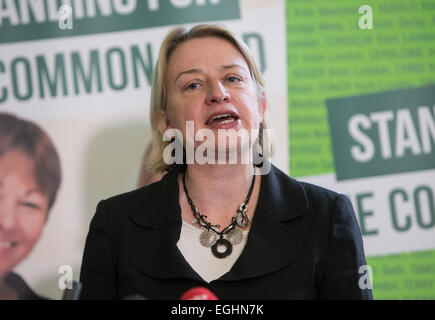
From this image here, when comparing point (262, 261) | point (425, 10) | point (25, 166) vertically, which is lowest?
point (262, 261)

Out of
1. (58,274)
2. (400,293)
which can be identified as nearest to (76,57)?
(58,274)

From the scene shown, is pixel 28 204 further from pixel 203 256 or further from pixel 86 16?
pixel 203 256

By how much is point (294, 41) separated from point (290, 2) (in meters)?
0.18

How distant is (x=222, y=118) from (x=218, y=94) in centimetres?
6

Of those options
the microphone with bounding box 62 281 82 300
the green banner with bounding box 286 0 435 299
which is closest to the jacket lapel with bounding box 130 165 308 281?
the microphone with bounding box 62 281 82 300

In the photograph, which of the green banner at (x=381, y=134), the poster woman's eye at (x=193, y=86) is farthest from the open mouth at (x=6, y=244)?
the green banner at (x=381, y=134)

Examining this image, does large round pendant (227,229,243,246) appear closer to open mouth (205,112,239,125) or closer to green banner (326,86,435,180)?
open mouth (205,112,239,125)

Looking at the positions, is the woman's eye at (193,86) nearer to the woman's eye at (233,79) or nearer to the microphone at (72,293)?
the woman's eye at (233,79)

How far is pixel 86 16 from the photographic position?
245 cm

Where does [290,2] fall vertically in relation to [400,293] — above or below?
above

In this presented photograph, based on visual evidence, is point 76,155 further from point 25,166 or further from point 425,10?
point 425,10

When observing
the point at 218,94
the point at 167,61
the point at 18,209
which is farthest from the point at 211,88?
the point at 18,209

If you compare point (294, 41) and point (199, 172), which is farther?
point (294, 41)
